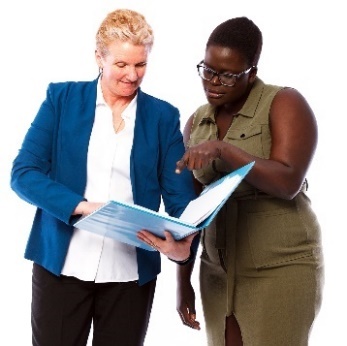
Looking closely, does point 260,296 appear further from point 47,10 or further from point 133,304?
point 47,10

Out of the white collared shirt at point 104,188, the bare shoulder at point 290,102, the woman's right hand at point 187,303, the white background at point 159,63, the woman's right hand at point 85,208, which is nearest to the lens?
the woman's right hand at point 85,208

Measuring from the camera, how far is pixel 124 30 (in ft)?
7.05

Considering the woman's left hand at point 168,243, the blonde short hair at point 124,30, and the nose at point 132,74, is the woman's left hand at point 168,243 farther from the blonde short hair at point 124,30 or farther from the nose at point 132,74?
the blonde short hair at point 124,30

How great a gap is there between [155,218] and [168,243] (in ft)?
0.75

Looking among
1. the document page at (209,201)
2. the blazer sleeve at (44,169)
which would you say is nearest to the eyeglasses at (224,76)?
the document page at (209,201)

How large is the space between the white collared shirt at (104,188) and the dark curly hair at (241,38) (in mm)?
383

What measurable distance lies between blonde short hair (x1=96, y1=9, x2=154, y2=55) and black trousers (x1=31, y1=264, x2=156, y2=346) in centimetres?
73

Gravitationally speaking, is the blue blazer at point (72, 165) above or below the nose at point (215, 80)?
below

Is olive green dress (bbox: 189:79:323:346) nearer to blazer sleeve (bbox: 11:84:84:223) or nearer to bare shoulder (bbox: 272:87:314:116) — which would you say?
bare shoulder (bbox: 272:87:314:116)

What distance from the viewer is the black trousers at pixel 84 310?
7.61ft

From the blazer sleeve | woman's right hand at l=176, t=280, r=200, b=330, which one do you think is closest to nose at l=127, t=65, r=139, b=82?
the blazer sleeve

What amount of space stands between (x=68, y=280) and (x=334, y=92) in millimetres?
2286

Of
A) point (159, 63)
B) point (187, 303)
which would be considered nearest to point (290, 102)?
point (187, 303)

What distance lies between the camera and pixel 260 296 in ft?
8.31
